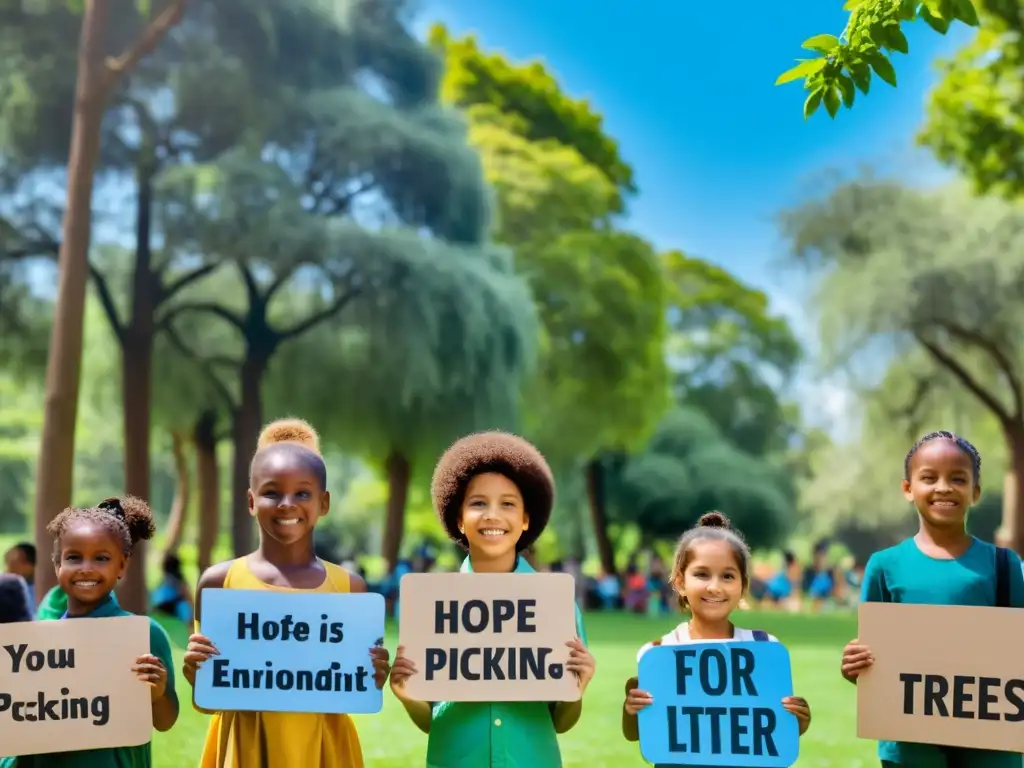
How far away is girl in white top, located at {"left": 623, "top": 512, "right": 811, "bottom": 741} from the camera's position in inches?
156

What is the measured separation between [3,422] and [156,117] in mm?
17937

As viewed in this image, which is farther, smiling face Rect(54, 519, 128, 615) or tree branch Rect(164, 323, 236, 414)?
tree branch Rect(164, 323, 236, 414)

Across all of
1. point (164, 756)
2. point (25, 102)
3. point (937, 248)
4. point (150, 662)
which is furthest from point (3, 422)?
point (150, 662)

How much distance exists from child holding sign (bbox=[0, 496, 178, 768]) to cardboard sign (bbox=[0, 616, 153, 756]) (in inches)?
2.2

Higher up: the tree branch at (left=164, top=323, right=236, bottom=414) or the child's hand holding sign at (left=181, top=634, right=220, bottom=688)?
the tree branch at (left=164, top=323, right=236, bottom=414)

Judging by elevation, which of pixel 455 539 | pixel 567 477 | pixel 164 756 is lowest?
pixel 164 756

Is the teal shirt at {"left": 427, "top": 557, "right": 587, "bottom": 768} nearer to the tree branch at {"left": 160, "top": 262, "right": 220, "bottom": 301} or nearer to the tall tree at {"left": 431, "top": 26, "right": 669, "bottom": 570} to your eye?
the tree branch at {"left": 160, "top": 262, "right": 220, "bottom": 301}

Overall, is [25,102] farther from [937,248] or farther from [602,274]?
[937,248]

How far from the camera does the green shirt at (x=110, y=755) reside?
4051 mm

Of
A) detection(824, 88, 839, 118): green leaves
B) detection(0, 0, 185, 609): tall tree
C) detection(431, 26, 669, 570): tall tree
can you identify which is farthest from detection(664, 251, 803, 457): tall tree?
detection(824, 88, 839, 118): green leaves

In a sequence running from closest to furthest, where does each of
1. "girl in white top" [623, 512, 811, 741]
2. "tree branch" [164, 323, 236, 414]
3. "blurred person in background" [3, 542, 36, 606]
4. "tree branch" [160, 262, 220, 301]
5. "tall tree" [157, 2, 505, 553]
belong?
"girl in white top" [623, 512, 811, 741], "blurred person in background" [3, 542, 36, 606], "tall tree" [157, 2, 505, 553], "tree branch" [160, 262, 220, 301], "tree branch" [164, 323, 236, 414]

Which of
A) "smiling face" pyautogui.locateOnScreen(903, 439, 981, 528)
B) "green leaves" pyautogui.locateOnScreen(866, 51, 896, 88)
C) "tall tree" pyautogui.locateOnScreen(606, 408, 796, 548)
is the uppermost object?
"tall tree" pyautogui.locateOnScreen(606, 408, 796, 548)

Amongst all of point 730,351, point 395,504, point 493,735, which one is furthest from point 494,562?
point 730,351

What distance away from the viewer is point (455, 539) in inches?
168
